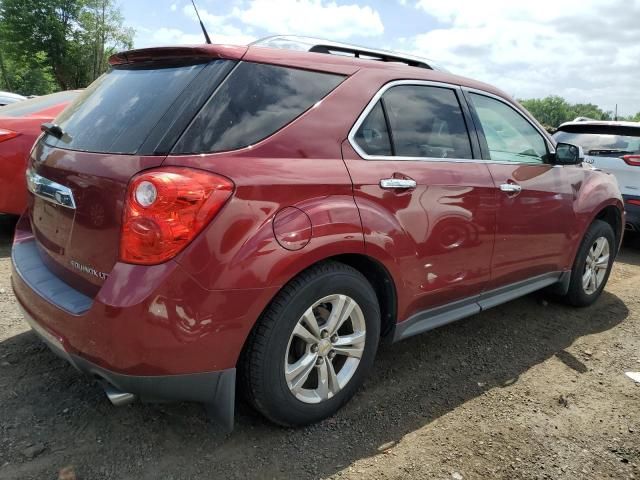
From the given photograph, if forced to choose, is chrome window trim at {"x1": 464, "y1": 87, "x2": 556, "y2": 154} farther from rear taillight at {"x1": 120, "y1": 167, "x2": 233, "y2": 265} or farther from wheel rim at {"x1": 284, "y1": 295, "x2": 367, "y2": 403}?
rear taillight at {"x1": 120, "y1": 167, "x2": 233, "y2": 265}

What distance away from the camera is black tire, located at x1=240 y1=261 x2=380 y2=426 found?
2.22m

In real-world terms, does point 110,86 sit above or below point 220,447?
above

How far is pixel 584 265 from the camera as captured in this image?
430cm

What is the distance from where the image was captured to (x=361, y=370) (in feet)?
8.78

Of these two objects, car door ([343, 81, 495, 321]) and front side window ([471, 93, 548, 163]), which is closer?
car door ([343, 81, 495, 321])

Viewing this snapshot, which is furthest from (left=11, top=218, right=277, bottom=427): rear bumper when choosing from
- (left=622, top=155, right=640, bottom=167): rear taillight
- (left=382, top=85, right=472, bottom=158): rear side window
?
(left=622, top=155, right=640, bottom=167): rear taillight

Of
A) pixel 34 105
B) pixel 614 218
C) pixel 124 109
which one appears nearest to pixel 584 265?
pixel 614 218

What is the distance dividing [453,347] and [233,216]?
213cm

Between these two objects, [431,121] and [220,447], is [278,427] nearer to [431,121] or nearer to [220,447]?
[220,447]

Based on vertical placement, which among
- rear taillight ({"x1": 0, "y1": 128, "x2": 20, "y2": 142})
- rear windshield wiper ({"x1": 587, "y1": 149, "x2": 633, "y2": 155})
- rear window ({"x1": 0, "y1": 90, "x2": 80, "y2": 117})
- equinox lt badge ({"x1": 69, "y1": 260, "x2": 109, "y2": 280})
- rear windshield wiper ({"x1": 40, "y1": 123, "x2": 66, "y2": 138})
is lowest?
equinox lt badge ({"x1": 69, "y1": 260, "x2": 109, "y2": 280})

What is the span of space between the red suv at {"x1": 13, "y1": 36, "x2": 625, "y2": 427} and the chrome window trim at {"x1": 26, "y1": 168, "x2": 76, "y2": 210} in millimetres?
13

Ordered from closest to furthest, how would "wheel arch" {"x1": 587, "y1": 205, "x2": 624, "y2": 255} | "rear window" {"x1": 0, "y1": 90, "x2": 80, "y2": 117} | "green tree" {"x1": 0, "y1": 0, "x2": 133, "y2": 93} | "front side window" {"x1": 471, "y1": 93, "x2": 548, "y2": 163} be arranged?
1. "front side window" {"x1": 471, "y1": 93, "x2": 548, "y2": 163}
2. "wheel arch" {"x1": 587, "y1": 205, "x2": 624, "y2": 255}
3. "rear window" {"x1": 0, "y1": 90, "x2": 80, "y2": 117}
4. "green tree" {"x1": 0, "y1": 0, "x2": 133, "y2": 93}

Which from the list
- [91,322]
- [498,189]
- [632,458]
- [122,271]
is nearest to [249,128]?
[122,271]

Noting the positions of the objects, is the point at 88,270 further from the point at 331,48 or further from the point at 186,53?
the point at 331,48
